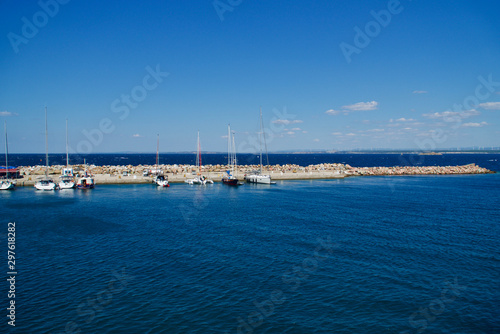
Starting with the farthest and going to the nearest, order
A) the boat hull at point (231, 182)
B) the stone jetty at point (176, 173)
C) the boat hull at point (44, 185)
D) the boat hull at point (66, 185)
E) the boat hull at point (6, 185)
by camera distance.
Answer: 1. the stone jetty at point (176, 173)
2. the boat hull at point (231, 182)
3. the boat hull at point (66, 185)
4. the boat hull at point (44, 185)
5. the boat hull at point (6, 185)

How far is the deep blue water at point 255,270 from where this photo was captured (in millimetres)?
17266

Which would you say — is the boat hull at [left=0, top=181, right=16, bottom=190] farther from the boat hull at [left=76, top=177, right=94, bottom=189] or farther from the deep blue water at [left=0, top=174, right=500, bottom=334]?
the deep blue water at [left=0, top=174, right=500, bottom=334]

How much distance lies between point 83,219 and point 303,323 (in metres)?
32.6

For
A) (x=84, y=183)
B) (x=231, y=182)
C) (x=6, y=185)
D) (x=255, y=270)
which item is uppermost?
(x=6, y=185)

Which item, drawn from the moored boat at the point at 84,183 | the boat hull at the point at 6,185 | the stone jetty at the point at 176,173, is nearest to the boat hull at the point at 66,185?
the moored boat at the point at 84,183

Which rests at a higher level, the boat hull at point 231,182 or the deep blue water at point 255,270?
the boat hull at point 231,182

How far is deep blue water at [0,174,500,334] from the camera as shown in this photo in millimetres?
17266

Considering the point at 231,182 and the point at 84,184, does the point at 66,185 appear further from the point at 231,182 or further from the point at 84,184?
the point at 231,182

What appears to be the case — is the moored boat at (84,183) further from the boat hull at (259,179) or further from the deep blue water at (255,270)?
the boat hull at (259,179)

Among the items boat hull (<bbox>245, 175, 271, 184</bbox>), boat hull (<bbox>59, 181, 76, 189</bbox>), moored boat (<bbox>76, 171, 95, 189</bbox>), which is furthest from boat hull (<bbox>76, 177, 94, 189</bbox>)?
boat hull (<bbox>245, 175, 271, 184</bbox>)

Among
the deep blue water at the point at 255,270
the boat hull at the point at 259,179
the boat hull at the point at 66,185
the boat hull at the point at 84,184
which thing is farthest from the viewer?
the boat hull at the point at 259,179

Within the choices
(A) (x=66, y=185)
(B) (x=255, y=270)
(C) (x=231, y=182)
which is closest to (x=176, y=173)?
(C) (x=231, y=182)

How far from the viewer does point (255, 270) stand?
23.8m

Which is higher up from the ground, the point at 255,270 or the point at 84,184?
the point at 84,184
